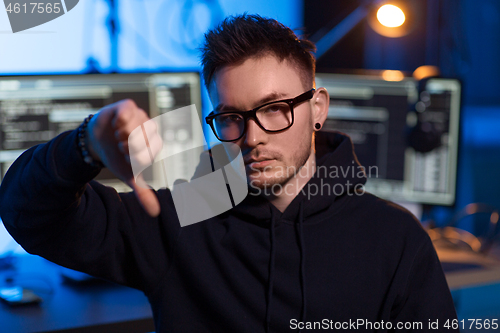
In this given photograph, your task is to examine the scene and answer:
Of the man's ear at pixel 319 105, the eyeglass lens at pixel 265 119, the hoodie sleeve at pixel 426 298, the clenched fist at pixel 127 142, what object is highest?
the man's ear at pixel 319 105

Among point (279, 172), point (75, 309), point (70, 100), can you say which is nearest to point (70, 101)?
point (70, 100)

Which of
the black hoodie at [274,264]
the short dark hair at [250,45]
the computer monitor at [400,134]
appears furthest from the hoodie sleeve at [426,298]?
the computer monitor at [400,134]

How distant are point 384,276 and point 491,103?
1.21m

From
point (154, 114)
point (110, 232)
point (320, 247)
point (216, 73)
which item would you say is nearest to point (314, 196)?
point (320, 247)

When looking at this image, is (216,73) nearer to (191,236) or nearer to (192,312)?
(191,236)

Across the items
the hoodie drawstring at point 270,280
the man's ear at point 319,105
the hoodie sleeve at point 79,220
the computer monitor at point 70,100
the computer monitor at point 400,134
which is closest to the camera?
the hoodie sleeve at point 79,220

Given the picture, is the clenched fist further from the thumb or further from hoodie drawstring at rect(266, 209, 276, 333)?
hoodie drawstring at rect(266, 209, 276, 333)

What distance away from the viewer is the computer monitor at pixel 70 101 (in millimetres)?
1208

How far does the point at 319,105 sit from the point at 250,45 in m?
0.24

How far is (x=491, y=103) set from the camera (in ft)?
5.87

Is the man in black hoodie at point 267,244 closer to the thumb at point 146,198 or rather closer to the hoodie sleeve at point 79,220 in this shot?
the hoodie sleeve at point 79,220

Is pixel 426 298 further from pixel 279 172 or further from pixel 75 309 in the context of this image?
pixel 75 309

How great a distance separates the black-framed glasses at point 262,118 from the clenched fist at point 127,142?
1.20 ft

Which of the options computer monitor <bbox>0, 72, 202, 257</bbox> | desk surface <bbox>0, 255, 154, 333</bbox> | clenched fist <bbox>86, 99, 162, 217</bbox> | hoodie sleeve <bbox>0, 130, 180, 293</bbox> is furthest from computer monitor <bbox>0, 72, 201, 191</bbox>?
clenched fist <bbox>86, 99, 162, 217</bbox>
